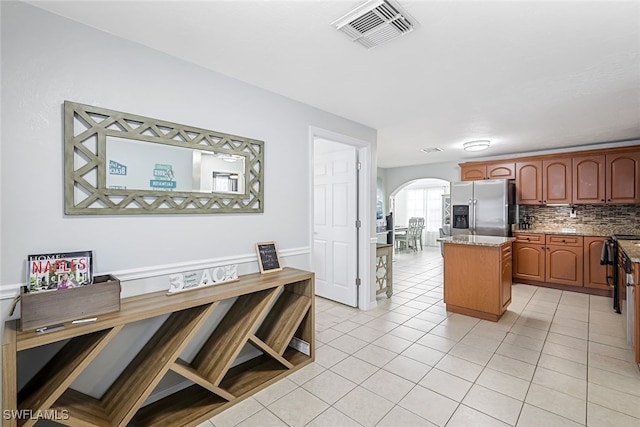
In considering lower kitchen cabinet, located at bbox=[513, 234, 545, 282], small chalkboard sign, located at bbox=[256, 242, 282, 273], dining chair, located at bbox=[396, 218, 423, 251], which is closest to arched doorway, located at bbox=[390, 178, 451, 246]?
dining chair, located at bbox=[396, 218, 423, 251]

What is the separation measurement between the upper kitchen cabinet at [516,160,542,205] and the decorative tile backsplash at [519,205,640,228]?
478 millimetres

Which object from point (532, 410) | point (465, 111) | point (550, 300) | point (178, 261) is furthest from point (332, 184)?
point (550, 300)

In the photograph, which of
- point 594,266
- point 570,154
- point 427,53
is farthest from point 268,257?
point 570,154

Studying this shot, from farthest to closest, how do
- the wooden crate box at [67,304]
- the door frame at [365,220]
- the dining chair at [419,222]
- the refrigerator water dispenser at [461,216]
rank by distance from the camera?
the dining chair at [419,222]
the refrigerator water dispenser at [461,216]
the door frame at [365,220]
the wooden crate box at [67,304]

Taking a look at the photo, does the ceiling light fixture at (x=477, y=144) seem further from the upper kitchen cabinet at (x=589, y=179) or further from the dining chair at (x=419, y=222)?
the dining chair at (x=419, y=222)

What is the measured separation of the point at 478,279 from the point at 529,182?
2886mm

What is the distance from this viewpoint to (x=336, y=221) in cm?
405

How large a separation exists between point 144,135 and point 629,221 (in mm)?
6794

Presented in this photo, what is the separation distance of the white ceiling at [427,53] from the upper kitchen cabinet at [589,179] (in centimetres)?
132

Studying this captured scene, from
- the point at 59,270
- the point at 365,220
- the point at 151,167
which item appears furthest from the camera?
the point at 365,220

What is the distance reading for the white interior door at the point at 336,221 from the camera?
386 centimetres

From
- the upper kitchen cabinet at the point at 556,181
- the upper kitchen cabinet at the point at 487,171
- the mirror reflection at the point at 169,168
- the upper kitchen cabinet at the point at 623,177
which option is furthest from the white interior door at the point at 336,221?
the upper kitchen cabinet at the point at 623,177

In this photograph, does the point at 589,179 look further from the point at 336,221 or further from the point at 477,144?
the point at 336,221

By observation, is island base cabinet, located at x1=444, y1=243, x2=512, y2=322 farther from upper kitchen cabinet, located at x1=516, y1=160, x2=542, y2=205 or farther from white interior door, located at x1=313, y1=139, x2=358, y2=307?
upper kitchen cabinet, located at x1=516, y1=160, x2=542, y2=205
